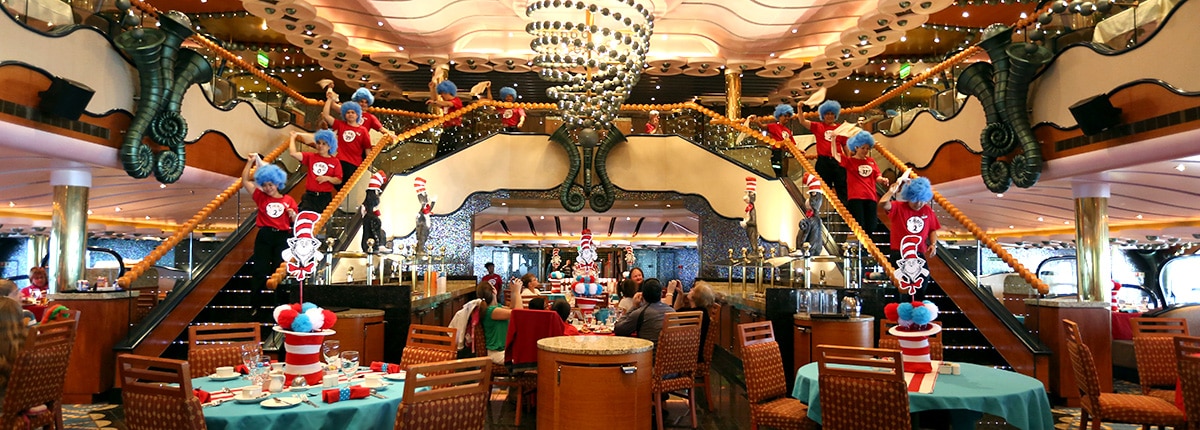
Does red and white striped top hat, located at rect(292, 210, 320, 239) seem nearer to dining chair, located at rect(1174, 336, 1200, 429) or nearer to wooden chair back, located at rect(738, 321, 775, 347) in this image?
wooden chair back, located at rect(738, 321, 775, 347)

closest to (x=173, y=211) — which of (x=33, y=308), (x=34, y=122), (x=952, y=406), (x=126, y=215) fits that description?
(x=126, y=215)

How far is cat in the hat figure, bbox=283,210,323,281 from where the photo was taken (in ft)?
18.6

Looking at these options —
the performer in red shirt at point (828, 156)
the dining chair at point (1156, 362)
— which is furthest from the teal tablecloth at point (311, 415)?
the performer in red shirt at point (828, 156)

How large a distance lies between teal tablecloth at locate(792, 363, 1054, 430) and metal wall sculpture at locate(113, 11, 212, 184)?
22.1ft

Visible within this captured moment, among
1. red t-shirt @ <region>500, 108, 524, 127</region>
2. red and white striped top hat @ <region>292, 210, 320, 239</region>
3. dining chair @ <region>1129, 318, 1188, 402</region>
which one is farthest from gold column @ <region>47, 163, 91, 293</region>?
dining chair @ <region>1129, 318, 1188, 402</region>

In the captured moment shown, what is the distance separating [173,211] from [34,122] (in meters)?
9.33

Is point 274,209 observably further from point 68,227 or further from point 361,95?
point 361,95

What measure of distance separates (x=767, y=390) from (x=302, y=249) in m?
3.32

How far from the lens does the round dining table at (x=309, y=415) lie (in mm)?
3520

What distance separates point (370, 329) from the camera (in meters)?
8.04

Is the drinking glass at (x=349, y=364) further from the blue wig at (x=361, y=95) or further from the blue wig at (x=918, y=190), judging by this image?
the blue wig at (x=361, y=95)

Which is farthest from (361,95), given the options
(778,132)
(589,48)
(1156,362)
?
(1156,362)

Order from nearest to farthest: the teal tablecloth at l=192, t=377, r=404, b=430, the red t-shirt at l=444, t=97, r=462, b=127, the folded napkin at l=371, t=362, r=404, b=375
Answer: the teal tablecloth at l=192, t=377, r=404, b=430 → the folded napkin at l=371, t=362, r=404, b=375 → the red t-shirt at l=444, t=97, r=462, b=127

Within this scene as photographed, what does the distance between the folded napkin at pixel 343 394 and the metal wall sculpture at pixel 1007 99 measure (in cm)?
699
